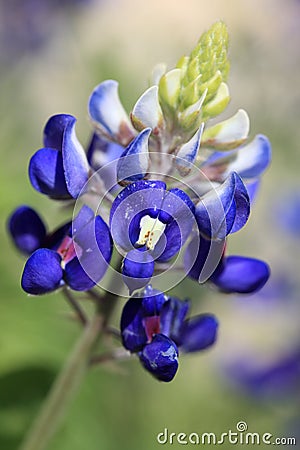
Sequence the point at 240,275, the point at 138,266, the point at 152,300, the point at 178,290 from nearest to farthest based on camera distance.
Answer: the point at 138,266 < the point at 152,300 < the point at 240,275 < the point at 178,290

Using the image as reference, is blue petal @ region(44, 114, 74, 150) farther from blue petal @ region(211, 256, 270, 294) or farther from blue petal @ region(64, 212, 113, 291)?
blue petal @ region(211, 256, 270, 294)

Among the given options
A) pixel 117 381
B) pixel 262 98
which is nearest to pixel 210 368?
pixel 117 381

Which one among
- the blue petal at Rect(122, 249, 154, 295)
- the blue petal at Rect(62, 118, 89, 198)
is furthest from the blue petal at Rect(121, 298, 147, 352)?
the blue petal at Rect(62, 118, 89, 198)

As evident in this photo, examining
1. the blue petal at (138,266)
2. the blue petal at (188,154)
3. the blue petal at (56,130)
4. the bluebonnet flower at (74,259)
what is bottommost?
the blue petal at (138,266)

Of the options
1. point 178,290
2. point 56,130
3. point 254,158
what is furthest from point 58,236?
point 178,290

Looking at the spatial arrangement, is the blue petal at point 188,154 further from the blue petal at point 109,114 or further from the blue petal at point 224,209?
the blue petal at point 109,114

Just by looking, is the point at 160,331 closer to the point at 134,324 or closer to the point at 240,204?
the point at 134,324

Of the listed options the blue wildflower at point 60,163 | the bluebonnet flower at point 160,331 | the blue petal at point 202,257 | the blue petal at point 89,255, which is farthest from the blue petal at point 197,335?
the blue wildflower at point 60,163
